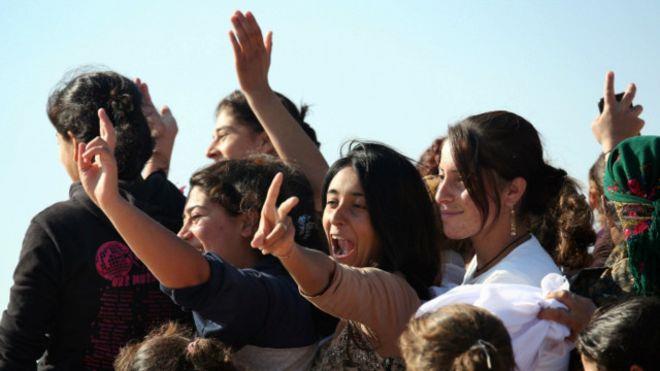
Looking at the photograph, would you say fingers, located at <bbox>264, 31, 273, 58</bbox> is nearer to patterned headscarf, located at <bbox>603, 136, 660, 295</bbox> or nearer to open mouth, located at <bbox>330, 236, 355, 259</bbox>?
open mouth, located at <bbox>330, 236, 355, 259</bbox>

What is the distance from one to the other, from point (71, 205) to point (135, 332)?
566 millimetres

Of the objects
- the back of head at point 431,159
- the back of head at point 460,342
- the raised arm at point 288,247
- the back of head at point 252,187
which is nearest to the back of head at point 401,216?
the back of head at point 252,187

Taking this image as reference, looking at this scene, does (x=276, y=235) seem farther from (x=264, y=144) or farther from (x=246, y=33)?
(x=264, y=144)

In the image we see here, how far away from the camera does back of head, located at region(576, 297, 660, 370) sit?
11.3ft

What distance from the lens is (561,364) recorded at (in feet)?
12.2

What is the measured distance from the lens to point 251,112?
19.9 ft

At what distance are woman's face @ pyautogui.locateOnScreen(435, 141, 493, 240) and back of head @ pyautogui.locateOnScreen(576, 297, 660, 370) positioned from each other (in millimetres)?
801

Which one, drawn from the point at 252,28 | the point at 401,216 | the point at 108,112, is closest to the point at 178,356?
the point at 401,216

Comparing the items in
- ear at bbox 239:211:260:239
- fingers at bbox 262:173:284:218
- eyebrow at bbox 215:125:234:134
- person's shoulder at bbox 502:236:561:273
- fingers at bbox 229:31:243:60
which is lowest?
person's shoulder at bbox 502:236:561:273

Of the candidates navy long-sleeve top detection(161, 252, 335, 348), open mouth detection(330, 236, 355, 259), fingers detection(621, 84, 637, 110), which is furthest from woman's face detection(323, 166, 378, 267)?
fingers detection(621, 84, 637, 110)

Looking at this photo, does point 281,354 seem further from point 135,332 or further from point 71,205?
point 71,205

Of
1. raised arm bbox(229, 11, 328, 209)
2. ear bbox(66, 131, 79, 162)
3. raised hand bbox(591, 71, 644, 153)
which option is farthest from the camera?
raised arm bbox(229, 11, 328, 209)

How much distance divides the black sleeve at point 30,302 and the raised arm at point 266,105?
4.25ft

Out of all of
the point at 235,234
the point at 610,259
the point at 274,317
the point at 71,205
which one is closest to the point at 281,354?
the point at 274,317
